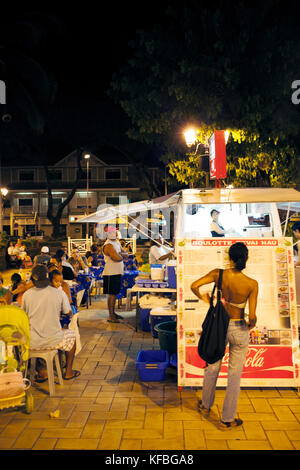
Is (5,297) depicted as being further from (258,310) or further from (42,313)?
(258,310)

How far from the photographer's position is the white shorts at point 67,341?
472 cm

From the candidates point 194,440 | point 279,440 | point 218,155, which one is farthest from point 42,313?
point 218,155

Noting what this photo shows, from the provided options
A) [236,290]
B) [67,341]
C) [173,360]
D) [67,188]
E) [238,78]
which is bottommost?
[173,360]

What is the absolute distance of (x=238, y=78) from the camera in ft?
36.4

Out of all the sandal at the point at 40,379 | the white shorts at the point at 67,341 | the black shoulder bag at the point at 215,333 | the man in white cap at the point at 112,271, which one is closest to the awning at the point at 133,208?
the man in white cap at the point at 112,271

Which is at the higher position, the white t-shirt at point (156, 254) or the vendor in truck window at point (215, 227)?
the vendor in truck window at point (215, 227)

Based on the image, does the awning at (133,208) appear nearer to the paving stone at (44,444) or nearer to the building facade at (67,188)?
the paving stone at (44,444)

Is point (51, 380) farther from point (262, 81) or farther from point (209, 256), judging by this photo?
point (262, 81)

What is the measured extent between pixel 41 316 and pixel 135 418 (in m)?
1.61

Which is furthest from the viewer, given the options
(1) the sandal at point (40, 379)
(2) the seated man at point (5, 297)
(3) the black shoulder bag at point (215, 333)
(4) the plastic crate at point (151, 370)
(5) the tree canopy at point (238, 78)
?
(5) the tree canopy at point (238, 78)

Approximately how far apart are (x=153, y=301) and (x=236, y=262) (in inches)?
113

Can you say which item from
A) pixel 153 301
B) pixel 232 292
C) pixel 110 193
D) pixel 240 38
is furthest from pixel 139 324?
pixel 110 193

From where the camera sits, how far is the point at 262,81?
11.3 m

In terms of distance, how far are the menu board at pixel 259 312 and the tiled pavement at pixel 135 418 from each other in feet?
0.93
